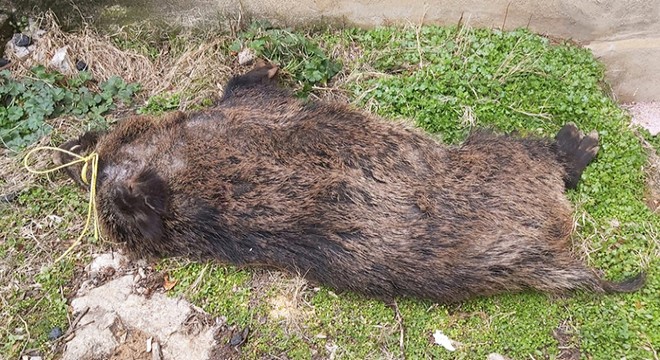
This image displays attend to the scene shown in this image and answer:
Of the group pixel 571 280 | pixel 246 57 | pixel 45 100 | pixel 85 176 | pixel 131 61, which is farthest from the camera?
pixel 131 61

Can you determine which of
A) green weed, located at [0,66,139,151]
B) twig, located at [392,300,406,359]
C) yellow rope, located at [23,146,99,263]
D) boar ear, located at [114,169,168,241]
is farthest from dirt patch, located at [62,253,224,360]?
green weed, located at [0,66,139,151]

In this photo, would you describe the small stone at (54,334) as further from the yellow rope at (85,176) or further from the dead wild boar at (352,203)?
the dead wild boar at (352,203)

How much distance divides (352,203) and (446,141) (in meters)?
1.07

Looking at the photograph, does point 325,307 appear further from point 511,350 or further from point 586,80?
point 586,80

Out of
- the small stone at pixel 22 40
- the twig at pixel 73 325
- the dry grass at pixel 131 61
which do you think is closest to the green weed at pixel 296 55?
the dry grass at pixel 131 61

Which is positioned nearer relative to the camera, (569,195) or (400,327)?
(400,327)

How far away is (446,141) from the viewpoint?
3.88 meters

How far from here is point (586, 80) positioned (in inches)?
156

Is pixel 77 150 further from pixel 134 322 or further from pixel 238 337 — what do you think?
pixel 238 337

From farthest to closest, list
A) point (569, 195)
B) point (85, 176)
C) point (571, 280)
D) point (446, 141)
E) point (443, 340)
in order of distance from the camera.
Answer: point (446, 141) → point (569, 195) → point (85, 176) → point (443, 340) → point (571, 280)

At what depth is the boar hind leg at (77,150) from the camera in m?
3.73

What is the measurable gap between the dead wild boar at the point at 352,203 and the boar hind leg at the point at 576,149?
6 centimetres

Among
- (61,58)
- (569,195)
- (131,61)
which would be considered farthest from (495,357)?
(61,58)

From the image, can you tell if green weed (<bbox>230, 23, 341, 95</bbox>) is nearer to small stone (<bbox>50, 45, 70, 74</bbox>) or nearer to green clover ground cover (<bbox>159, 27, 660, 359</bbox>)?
green clover ground cover (<bbox>159, 27, 660, 359</bbox>)
